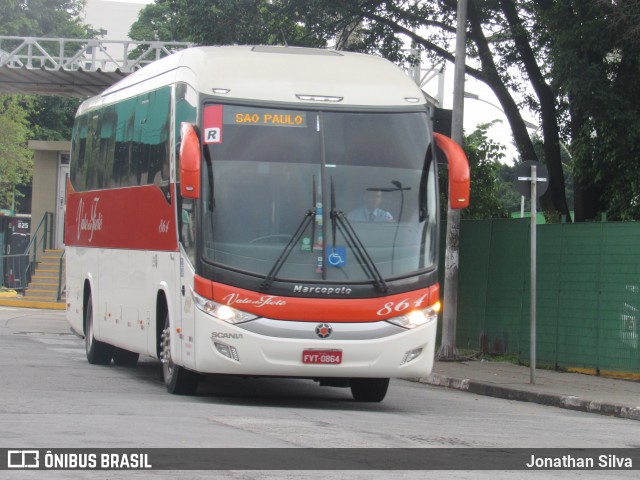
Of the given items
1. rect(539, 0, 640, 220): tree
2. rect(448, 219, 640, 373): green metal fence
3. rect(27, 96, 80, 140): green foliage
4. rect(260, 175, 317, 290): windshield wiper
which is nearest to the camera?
rect(260, 175, 317, 290): windshield wiper

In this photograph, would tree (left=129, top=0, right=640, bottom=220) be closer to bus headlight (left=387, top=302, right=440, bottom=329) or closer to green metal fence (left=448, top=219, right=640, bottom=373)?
green metal fence (left=448, top=219, right=640, bottom=373)

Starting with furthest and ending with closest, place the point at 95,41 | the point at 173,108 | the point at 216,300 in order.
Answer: the point at 95,41, the point at 173,108, the point at 216,300

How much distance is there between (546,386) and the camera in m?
16.3

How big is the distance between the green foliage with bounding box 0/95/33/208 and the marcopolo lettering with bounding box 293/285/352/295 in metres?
53.6

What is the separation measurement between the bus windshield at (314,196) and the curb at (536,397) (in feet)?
10.8

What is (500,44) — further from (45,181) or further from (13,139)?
(13,139)

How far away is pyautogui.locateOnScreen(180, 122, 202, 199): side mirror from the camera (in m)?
11.7

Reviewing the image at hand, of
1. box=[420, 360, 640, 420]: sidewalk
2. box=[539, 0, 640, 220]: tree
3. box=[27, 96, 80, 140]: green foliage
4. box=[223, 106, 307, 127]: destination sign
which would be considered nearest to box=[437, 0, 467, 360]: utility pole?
box=[420, 360, 640, 420]: sidewalk

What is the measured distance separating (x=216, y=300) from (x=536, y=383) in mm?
6474

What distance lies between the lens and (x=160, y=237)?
1376 cm

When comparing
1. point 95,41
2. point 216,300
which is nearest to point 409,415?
point 216,300

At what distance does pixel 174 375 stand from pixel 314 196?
9.02 ft

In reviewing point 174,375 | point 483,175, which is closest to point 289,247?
point 174,375

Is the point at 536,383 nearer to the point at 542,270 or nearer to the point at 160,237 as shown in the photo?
the point at 542,270
